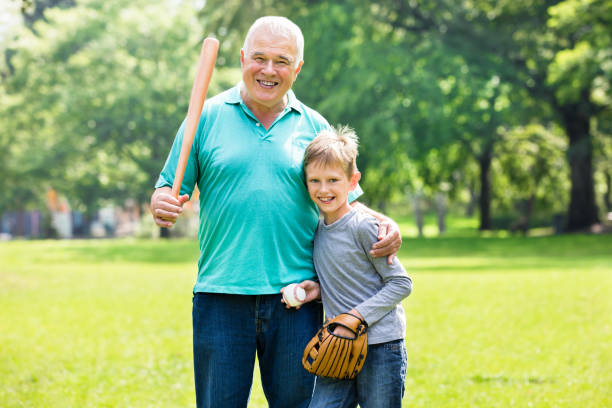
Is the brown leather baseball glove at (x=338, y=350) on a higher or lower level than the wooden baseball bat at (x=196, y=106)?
lower

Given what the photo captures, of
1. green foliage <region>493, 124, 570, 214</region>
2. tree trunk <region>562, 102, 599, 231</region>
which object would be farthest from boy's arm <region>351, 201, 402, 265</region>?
green foliage <region>493, 124, 570, 214</region>

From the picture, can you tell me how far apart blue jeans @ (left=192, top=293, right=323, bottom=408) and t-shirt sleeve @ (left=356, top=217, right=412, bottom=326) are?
0.29 m

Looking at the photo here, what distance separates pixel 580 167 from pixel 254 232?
29577 millimetres

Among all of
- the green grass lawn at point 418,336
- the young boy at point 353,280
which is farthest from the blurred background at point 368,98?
the young boy at point 353,280

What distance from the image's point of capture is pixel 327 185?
335 cm

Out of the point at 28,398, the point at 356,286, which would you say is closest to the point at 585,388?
the point at 356,286

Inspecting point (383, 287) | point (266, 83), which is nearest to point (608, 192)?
point (383, 287)

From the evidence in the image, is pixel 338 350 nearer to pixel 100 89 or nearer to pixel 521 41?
pixel 521 41

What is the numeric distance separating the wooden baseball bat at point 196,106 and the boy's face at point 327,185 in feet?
1.71


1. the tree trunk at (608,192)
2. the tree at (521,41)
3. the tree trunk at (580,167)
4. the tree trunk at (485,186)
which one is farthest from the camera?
the tree trunk at (608,192)

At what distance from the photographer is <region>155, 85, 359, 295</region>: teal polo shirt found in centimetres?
332

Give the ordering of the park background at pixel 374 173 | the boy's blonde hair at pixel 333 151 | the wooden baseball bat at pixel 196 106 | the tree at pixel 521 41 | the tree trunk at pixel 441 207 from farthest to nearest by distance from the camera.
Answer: the tree trunk at pixel 441 207, the tree at pixel 521 41, the park background at pixel 374 173, the boy's blonde hair at pixel 333 151, the wooden baseball bat at pixel 196 106

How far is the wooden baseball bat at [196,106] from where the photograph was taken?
323cm

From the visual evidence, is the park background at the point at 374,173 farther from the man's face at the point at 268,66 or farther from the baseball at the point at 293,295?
the man's face at the point at 268,66
